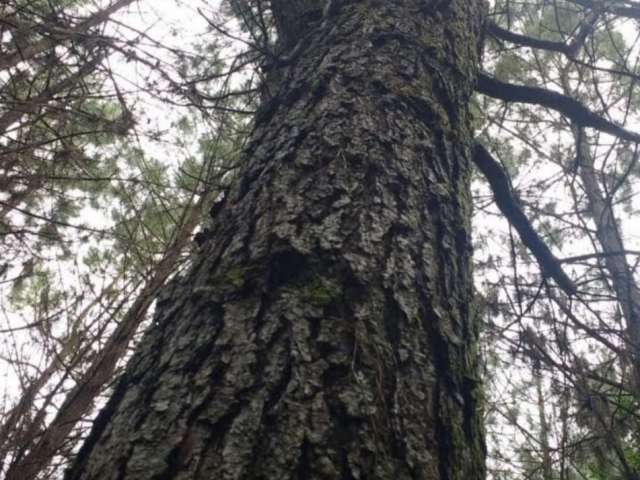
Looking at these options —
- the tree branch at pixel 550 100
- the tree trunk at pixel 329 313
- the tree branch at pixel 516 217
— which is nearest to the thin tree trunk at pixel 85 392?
the tree trunk at pixel 329 313

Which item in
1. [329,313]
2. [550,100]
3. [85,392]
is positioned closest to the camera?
[329,313]

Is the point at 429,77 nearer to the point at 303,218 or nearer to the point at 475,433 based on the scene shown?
the point at 303,218

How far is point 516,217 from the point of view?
6.79 ft

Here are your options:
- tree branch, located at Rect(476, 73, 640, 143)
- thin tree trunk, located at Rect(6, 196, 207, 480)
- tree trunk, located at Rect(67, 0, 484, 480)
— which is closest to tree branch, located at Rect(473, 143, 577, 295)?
tree branch, located at Rect(476, 73, 640, 143)

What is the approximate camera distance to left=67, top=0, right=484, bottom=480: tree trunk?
0.71m

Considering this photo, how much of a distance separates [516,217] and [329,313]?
4.69 ft

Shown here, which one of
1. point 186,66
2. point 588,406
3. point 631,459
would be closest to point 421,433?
point 588,406

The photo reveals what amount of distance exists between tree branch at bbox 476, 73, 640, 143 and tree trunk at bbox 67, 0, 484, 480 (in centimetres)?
71

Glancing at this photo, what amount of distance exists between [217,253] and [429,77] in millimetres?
767

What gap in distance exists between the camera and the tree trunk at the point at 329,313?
2.35ft

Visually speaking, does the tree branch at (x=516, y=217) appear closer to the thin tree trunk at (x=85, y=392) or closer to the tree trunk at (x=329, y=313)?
the tree trunk at (x=329, y=313)

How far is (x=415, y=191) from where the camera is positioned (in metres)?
1.14

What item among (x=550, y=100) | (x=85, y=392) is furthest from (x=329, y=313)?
(x=85, y=392)

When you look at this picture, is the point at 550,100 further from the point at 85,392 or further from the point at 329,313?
the point at 85,392
